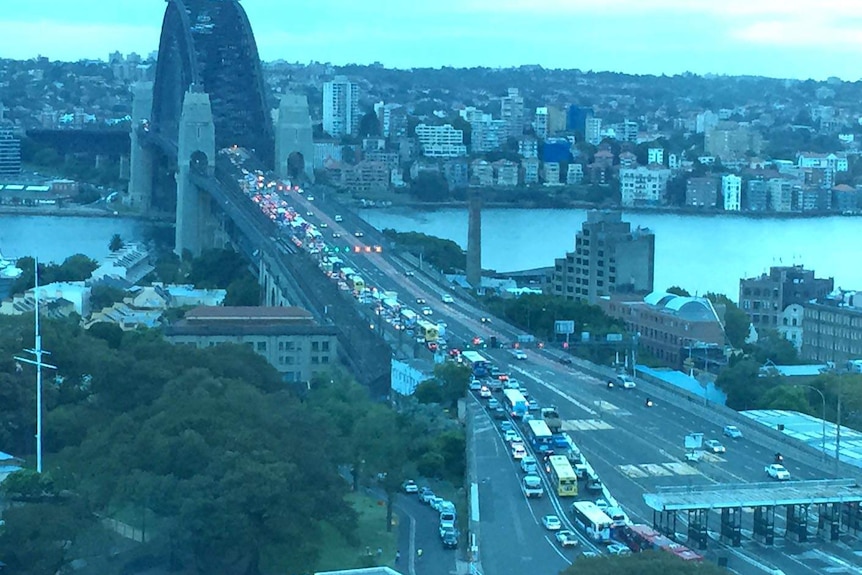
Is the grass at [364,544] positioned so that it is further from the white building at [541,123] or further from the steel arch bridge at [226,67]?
the white building at [541,123]

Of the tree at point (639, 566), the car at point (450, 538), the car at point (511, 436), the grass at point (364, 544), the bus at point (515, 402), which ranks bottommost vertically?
the grass at point (364, 544)

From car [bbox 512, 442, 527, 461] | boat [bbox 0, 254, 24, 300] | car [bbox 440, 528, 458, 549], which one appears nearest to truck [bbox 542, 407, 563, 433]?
car [bbox 512, 442, 527, 461]

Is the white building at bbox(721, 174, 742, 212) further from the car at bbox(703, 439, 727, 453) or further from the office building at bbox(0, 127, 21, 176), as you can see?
the car at bbox(703, 439, 727, 453)

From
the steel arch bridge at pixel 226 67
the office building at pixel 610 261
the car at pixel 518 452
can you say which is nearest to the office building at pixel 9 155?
the steel arch bridge at pixel 226 67

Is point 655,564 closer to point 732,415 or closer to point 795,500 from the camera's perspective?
point 795,500

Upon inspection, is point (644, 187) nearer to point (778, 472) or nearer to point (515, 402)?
point (515, 402)
